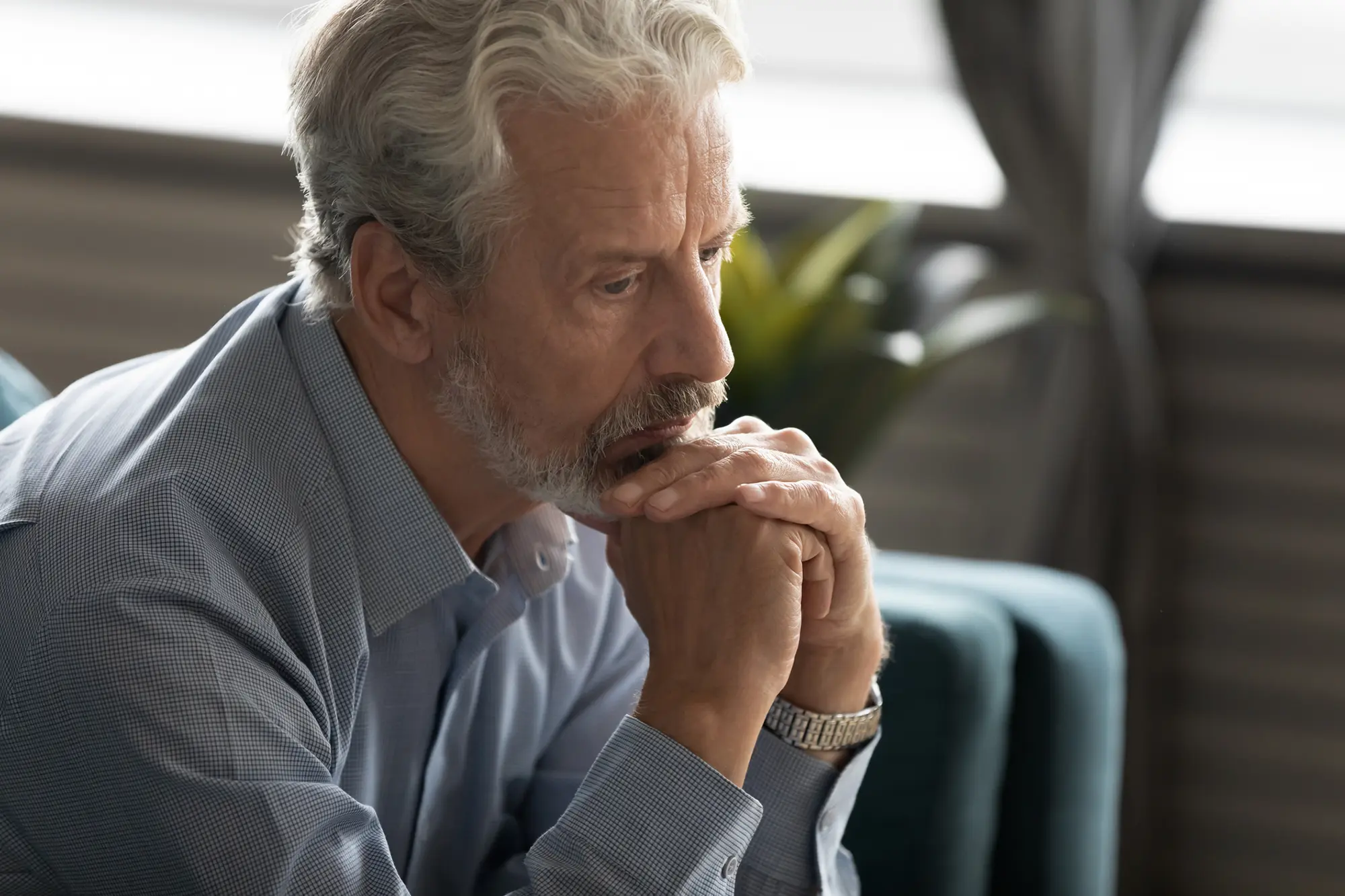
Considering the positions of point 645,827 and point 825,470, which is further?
point 825,470

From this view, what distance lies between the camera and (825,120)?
9.64 ft

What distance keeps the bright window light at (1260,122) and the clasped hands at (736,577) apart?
66.6 inches

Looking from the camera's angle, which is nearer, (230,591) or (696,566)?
(230,591)

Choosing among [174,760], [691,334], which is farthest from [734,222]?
[174,760]

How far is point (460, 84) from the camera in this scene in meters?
1.03

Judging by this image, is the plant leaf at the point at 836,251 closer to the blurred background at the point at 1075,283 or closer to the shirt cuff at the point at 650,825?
the blurred background at the point at 1075,283

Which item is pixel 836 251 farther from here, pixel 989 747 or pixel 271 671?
pixel 271 671

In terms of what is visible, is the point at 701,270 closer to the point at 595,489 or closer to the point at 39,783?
the point at 595,489

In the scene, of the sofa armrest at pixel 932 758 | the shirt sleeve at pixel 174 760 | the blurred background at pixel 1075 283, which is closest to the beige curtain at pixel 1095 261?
the blurred background at pixel 1075 283

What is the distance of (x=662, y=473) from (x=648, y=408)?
0.05m

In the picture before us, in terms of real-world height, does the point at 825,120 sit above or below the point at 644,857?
below

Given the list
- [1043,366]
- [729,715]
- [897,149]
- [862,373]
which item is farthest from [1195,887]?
[729,715]

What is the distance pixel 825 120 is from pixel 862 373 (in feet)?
3.38

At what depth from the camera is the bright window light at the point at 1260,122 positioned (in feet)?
8.61
